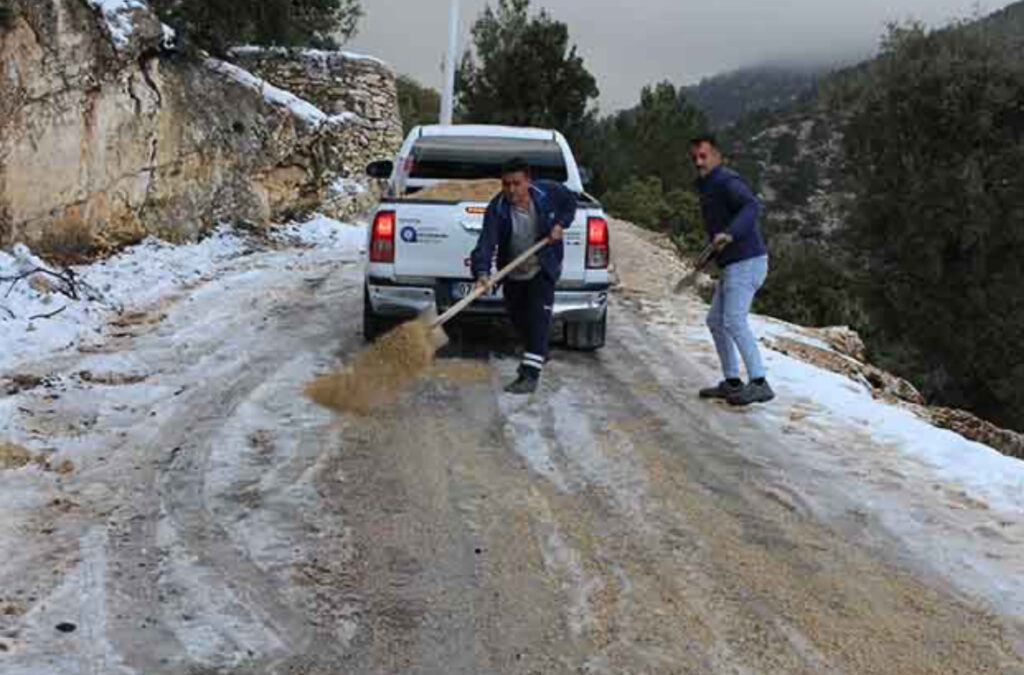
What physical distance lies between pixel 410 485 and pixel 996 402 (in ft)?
68.2

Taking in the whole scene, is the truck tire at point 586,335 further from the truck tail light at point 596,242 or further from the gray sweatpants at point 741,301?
the gray sweatpants at point 741,301

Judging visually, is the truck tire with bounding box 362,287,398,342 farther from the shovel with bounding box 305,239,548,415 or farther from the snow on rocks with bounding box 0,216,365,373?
the snow on rocks with bounding box 0,216,365,373

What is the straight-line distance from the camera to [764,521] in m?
4.66

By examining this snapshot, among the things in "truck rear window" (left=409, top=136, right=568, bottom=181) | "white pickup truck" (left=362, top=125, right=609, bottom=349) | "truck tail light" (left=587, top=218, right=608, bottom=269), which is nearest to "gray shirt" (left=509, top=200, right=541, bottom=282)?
"white pickup truck" (left=362, top=125, right=609, bottom=349)

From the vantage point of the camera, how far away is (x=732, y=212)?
6.68 meters

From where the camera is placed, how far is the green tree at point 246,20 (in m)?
14.6

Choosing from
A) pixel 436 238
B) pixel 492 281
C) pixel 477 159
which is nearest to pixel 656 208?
pixel 477 159

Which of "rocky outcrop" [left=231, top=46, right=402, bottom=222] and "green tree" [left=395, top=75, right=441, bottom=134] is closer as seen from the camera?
"rocky outcrop" [left=231, top=46, right=402, bottom=222]

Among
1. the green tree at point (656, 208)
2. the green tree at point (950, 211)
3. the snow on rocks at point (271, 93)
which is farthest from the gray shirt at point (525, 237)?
the green tree at point (656, 208)

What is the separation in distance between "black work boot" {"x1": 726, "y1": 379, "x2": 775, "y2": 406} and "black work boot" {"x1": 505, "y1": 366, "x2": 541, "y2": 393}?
1.29 m

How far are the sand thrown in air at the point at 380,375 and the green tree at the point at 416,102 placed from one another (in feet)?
90.6

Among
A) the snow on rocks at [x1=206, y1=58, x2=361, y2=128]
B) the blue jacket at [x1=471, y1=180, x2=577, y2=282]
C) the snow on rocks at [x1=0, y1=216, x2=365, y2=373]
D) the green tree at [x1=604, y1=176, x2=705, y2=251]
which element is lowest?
the green tree at [x1=604, y1=176, x2=705, y2=251]

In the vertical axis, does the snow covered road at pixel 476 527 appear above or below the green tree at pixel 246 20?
below

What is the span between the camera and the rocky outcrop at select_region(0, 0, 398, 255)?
9.06 metres
